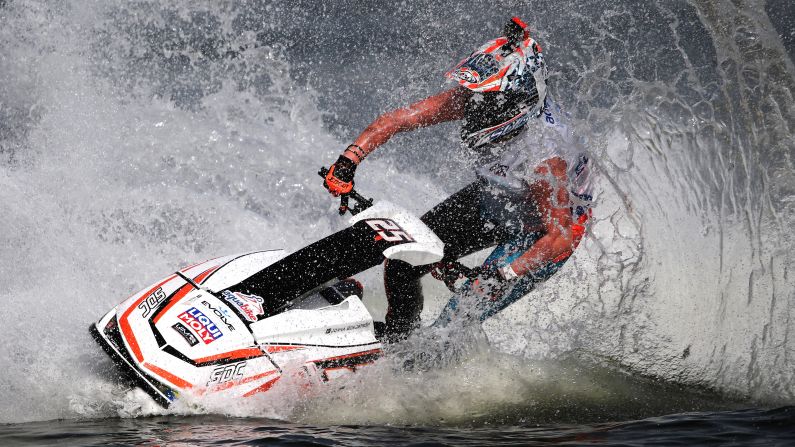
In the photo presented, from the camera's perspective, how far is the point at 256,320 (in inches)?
138

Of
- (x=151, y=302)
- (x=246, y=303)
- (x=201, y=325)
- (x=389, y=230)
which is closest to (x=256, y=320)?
(x=246, y=303)

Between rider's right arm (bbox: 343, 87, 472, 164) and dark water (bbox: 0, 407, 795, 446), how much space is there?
4.83 ft

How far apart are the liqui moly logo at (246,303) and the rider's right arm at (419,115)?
1004 mm

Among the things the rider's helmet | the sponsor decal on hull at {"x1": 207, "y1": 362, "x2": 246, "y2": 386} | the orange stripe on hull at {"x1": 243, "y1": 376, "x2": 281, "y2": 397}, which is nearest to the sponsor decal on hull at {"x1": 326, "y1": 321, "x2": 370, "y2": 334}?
the orange stripe on hull at {"x1": 243, "y1": 376, "x2": 281, "y2": 397}

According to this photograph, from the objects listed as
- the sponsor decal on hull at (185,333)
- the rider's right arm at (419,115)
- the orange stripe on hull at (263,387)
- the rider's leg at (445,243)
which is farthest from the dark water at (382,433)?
the rider's right arm at (419,115)

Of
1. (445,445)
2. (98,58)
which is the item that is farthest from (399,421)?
(98,58)

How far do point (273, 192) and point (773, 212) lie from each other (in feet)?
12.9

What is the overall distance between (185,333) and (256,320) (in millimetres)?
314

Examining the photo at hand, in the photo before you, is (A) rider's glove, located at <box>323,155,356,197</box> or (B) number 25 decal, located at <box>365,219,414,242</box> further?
(A) rider's glove, located at <box>323,155,356,197</box>

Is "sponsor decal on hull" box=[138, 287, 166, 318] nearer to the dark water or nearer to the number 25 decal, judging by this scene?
the dark water

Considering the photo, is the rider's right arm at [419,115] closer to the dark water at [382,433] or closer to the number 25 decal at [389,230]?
the number 25 decal at [389,230]

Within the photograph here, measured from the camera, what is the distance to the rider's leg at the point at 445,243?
389 cm

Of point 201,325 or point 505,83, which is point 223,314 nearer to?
point 201,325

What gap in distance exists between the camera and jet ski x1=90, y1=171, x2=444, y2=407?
339 centimetres
